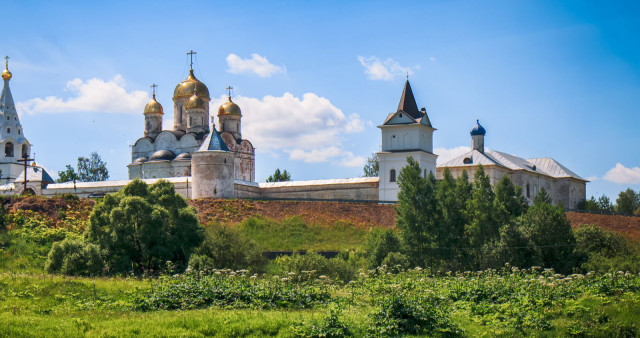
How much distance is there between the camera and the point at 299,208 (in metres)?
40.6

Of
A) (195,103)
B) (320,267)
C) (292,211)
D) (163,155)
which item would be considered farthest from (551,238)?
(195,103)

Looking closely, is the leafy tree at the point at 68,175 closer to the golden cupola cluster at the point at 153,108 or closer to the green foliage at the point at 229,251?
the golden cupola cluster at the point at 153,108

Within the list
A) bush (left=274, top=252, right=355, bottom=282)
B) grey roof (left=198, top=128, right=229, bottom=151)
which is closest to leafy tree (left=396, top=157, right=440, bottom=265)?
bush (left=274, top=252, right=355, bottom=282)

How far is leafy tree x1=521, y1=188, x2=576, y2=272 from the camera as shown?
27594 millimetres

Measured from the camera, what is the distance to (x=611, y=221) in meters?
41.6

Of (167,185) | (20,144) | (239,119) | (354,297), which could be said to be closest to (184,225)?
(167,185)

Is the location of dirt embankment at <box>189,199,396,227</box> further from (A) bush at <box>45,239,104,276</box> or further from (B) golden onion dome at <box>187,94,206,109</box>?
(B) golden onion dome at <box>187,94,206,109</box>

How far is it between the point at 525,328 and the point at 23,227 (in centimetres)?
2635

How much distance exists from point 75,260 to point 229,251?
6.17 metres

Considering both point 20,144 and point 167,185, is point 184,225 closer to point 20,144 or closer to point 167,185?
point 167,185

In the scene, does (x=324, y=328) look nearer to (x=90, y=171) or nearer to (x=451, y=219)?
(x=451, y=219)

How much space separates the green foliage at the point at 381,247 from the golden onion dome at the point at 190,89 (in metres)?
29.1

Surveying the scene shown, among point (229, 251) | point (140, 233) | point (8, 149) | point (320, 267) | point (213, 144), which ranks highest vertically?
point (8, 149)

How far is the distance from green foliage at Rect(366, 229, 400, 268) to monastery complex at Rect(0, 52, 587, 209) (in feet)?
44.4
